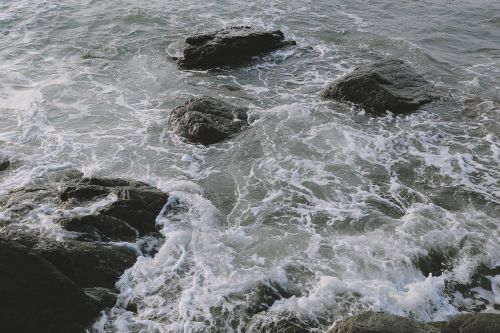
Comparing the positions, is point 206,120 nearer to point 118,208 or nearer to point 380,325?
point 118,208

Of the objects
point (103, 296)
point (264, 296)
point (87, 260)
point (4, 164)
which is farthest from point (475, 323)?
point (4, 164)

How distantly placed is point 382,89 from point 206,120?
495 centimetres

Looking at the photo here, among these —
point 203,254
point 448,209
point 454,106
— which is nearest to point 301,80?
point 454,106

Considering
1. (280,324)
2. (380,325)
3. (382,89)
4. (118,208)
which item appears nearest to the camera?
(380,325)

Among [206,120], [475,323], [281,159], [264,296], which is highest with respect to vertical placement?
[206,120]

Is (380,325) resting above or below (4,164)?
below

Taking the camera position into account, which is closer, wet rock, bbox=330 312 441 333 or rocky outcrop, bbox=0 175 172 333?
wet rock, bbox=330 312 441 333

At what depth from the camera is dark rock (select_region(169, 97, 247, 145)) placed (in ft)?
36.1

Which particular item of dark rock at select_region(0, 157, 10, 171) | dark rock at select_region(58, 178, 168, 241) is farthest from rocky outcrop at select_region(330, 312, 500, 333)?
dark rock at select_region(0, 157, 10, 171)

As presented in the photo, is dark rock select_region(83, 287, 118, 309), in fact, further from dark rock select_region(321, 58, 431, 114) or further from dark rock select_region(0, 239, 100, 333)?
dark rock select_region(321, 58, 431, 114)

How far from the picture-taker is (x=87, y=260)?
23.4ft

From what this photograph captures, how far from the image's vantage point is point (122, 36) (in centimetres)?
1762

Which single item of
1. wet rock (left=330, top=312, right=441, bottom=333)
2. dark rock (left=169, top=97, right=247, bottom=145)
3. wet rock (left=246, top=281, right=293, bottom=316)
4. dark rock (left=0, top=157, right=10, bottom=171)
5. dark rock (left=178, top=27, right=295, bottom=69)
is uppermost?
dark rock (left=178, top=27, right=295, bottom=69)

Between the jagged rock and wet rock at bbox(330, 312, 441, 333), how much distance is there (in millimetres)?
3611
